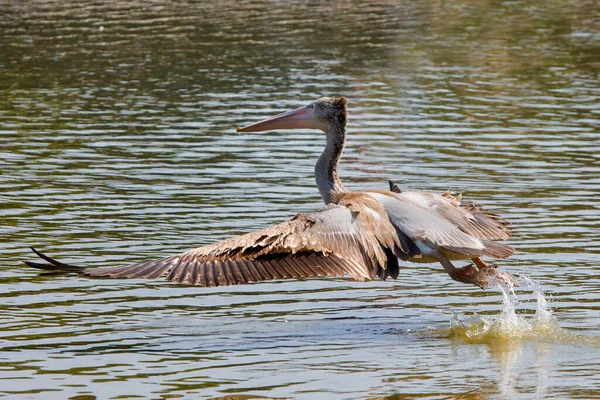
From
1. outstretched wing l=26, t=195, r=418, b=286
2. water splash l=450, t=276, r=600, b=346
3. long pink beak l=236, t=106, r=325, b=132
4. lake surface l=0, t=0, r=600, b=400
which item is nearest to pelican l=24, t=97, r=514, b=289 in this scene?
outstretched wing l=26, t=195, r=418, b=286

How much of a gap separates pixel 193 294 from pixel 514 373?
3.26 meters

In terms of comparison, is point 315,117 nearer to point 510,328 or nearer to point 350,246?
point 350,246

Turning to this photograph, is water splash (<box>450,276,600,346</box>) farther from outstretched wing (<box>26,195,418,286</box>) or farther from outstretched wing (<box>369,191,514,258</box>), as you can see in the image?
outstretched wing (<box>26,195,418,286</box>)

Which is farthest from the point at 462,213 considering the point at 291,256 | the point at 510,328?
the point at 291,256

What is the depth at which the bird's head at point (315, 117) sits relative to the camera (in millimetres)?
10500

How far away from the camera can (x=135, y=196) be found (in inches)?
550

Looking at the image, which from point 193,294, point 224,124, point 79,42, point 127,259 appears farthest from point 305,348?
point 79,42

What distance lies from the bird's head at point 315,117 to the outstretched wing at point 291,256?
190 cm

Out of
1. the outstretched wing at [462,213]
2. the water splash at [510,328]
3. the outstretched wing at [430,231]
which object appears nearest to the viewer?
the outstretched wing at [430,231]

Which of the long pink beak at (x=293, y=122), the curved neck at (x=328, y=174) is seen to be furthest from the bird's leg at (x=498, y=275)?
the long pink beak at (x=293, y=122)

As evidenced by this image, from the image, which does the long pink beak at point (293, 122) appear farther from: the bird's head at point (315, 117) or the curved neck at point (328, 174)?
the curved neck at point (328, 174)

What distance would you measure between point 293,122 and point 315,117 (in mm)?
205

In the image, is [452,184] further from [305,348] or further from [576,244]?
[305,348]

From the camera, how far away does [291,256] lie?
839cm
